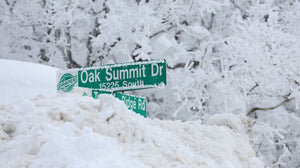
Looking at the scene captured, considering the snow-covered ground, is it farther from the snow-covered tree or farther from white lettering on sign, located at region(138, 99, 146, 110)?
the snow-covered tree

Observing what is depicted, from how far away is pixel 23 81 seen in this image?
4.82m

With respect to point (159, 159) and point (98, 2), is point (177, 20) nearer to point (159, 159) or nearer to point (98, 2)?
point (98, 2)

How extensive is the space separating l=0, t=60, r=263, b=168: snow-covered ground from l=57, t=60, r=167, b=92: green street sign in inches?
15.8

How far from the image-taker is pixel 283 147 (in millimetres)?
10219

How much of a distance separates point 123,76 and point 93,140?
1.34 meters

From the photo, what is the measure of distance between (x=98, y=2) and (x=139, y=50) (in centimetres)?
204

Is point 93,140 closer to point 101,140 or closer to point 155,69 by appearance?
point 101,140

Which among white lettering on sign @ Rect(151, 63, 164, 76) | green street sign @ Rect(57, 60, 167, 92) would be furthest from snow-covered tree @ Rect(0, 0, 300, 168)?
white lettering on sign @ Rect(151, 63, 164, 76)

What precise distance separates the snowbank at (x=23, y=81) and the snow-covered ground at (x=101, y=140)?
178cm

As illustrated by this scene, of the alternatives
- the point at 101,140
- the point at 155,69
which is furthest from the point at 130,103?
the point at 101,140

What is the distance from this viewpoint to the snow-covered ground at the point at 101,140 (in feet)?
6.77

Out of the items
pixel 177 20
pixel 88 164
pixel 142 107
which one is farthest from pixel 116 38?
pixel 88 164

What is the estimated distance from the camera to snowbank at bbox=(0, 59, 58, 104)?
15.1 ft

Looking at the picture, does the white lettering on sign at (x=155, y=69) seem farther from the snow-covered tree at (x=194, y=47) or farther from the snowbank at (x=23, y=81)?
the snow-covered tree at (x=194, y=47)
